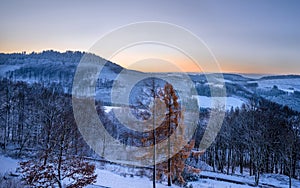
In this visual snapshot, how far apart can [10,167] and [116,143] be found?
27.0 metres

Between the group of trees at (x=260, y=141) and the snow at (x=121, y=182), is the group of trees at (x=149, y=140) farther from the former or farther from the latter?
the snow at (x=121, y=182)

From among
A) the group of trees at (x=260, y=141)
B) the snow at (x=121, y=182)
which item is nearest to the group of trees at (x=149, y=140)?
the group of trees at (x=260, y=141)

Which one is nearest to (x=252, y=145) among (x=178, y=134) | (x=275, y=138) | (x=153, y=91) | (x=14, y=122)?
(x=275, y=138)

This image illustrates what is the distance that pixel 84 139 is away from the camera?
3928 cm

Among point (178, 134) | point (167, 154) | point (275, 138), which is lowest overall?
point (275, 138)

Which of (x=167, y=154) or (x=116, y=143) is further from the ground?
(x=167, y=154)

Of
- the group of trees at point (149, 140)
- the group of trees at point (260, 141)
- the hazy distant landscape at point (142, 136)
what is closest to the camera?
the group of trees at point (149, 140)

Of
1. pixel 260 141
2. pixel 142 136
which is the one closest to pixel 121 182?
pixel 142 136

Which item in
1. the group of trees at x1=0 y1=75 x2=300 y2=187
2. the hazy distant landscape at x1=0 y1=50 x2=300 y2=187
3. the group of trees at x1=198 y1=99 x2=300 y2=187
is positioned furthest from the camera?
the group of trees at x1=198 y1=99 x2=300 y2=187

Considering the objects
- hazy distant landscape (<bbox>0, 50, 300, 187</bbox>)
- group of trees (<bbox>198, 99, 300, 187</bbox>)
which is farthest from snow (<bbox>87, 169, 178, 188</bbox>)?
group of trees (<bbox>198, 99, 300, 187</bbox>)

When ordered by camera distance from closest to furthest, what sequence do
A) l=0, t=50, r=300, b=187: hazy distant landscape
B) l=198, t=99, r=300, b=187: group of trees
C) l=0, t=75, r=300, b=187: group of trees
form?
1. l=0, t=75, r=300, b=187: group of trees
2. l=0, t=50, r=300, b=187: hazy distant landscape
3. l=198, t=99, r=300, b=187: group of trees

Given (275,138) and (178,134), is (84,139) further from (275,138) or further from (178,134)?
(275,138)

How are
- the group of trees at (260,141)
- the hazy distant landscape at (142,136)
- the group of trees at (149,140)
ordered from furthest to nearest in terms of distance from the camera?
1. the group of trees at (260,141)
2. the hazy distant landscape at (142,136)
3. the group of trees at (149,140)

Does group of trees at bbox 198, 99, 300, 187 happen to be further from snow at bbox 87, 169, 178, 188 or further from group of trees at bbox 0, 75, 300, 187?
snow at bbox 87, 169, 178, 188
